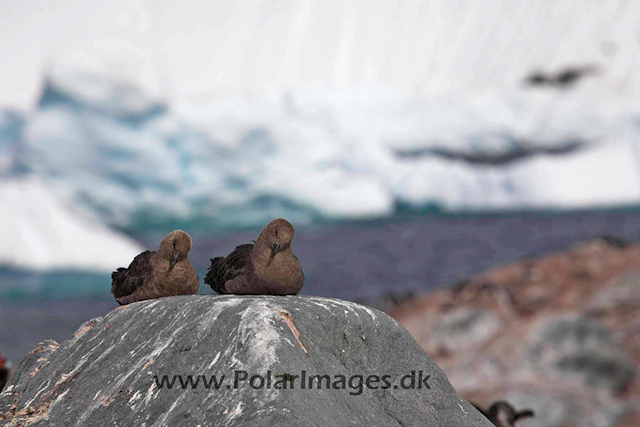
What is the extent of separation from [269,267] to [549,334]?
17.3 meters

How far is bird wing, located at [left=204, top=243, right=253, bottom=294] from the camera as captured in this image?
5996 millimetres

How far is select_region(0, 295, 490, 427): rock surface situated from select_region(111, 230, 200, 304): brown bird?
352 millimetres

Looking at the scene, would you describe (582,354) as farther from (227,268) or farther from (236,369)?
(236,369)

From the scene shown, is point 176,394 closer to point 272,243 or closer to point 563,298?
point 272,243

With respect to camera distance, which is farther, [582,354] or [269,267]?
[582,354]

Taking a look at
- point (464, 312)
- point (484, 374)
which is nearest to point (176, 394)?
point (484, 374)

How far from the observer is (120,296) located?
21.1 ft

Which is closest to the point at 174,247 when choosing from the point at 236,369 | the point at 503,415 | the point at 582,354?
the point at 236,369

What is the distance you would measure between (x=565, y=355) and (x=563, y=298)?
657 centimetres

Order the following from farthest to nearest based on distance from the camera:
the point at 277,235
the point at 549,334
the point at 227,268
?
the point at 549,334 < the point at 227,268 < the point at 277,235

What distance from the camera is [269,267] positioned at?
575 centimetres

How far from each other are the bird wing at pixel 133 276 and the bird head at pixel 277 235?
1.19 meters

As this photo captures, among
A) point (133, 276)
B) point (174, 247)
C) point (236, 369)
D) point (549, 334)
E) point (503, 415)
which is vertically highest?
point (174, 247)

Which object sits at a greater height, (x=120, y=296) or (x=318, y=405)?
(x=120, y=296)
